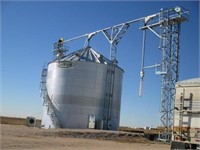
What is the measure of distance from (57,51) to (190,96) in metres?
35.8

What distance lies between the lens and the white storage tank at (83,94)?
39.3 m

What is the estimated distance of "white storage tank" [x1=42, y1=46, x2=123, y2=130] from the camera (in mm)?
39344

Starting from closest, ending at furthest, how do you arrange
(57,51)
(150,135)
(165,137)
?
(165,137) → (150,135) → (57,51)

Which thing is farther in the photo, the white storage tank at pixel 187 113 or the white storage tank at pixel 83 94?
the white storage tank at pixel 83 94

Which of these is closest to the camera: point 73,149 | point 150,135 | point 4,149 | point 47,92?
point 4,149

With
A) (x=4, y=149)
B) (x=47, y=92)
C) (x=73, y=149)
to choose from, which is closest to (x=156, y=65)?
(x=47, y=92)

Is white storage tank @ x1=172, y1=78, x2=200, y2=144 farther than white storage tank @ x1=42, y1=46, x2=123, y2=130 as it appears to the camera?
No

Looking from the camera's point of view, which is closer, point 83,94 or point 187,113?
point 187,113

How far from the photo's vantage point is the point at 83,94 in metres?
39.4

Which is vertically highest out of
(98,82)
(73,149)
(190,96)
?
(98,82)

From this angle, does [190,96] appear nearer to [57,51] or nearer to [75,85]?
[75,85]

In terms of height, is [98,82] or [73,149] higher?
[98,82]

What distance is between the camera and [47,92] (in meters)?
42.5

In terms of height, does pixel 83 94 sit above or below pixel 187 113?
above
